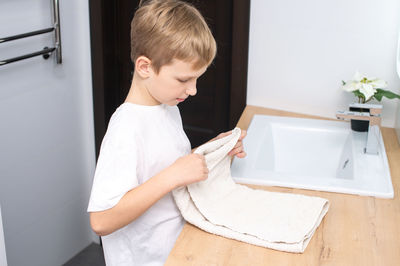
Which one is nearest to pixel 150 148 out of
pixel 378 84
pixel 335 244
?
pixel 335 244

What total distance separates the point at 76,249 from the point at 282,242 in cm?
168

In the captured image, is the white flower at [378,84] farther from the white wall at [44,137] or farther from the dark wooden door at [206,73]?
the white wall at [44,137]

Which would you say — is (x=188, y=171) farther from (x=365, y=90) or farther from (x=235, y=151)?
(x=365, y=90)

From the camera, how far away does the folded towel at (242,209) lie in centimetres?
114

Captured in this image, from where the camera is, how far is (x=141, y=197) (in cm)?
111

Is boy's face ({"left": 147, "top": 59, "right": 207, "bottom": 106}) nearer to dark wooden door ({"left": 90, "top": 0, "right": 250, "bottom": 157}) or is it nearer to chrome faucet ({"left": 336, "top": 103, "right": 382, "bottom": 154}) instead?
chrome faucet ({"left": 336, "top": 103, "right": 382, "bottom": 154})

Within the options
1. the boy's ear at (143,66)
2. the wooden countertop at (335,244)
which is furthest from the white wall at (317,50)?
the boy's ear at (143,66)

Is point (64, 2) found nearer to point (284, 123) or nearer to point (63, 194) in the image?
point (63, 194)

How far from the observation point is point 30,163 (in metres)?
2.15

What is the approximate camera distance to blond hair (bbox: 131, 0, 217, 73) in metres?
1.13

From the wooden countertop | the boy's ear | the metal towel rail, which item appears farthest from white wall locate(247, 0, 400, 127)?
the boy's ear

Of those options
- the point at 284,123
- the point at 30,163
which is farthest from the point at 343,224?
the point at 30,163

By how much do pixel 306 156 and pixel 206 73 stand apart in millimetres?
597

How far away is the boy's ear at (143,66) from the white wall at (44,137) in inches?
36.2
